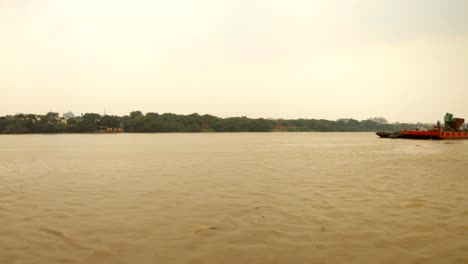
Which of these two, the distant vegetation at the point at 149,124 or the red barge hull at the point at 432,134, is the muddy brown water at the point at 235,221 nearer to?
the red barge hull at the point at 432,134

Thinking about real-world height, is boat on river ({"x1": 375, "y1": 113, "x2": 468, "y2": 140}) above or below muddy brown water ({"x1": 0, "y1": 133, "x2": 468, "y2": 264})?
above

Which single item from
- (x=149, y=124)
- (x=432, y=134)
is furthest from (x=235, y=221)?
(x=149, y=124)

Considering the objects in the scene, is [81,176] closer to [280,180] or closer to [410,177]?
[280,180]

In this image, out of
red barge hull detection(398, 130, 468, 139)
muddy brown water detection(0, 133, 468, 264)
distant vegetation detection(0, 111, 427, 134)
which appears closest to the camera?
muddy brown water detection(0, 133, 468, 264)

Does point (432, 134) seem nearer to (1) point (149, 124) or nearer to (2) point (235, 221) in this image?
(2) point (235, 221)

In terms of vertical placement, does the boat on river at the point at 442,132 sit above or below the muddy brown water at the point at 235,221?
above

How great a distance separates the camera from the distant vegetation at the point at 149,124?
11992cm

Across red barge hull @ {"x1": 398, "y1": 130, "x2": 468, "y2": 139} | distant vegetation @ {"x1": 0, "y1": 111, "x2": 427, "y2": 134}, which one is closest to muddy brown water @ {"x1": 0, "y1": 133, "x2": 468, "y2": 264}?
red barge hull @ {"x1": 398, "y1": 130, "x2": 468, "y2": 139}

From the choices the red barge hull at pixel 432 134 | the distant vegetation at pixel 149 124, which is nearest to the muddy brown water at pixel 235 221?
the red barge hull at pixel 432 134

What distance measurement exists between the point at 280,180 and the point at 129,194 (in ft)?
20.9

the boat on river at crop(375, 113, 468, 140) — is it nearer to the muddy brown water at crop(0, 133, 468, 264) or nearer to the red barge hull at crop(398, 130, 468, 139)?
the red barge hull at crop(398, 130, 468, 139)

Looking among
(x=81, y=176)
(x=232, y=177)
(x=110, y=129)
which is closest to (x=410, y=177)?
(x=232, y=177)

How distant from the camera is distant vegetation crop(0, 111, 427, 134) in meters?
120

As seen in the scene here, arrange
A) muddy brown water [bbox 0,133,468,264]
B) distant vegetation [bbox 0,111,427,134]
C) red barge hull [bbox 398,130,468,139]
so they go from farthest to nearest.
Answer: distant vegetation [bbox 0,111,427,134] → red barge hull [bbox 398,130,468,139] → muddy brown water [bbox 0,133,468,264]
